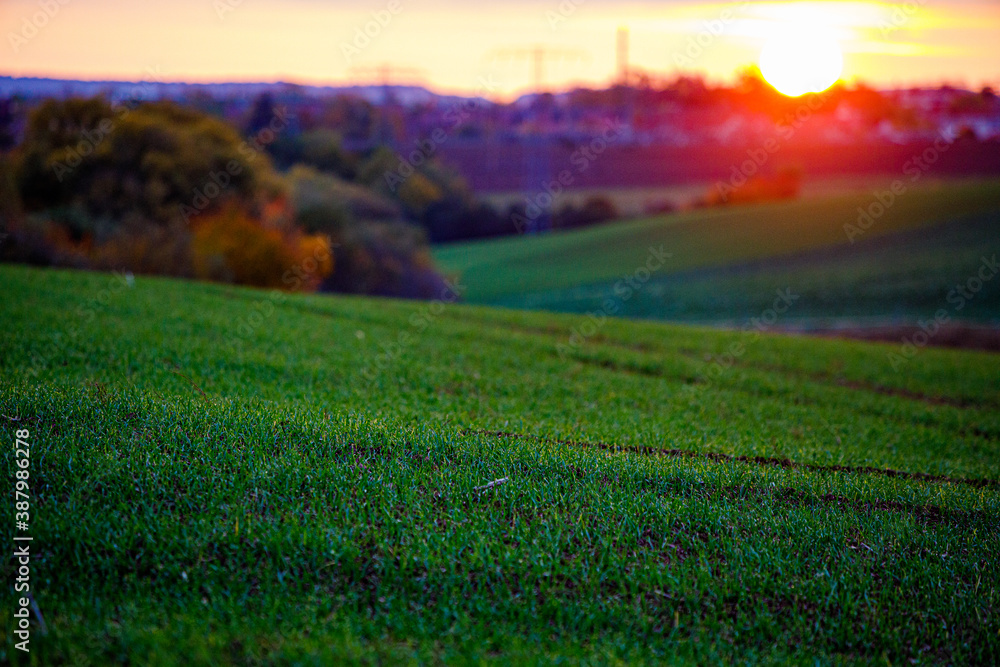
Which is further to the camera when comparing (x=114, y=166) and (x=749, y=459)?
Result: (x=114, y=166)

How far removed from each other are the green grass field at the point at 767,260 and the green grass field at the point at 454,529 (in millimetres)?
29745

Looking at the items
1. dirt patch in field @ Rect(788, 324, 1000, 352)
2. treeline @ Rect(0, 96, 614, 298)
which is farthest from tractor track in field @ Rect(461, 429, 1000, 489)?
treeline @ Rect(0, 96, 614, 298)

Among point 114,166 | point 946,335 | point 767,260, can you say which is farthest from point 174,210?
point 767,260

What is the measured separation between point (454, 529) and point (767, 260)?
4996cm

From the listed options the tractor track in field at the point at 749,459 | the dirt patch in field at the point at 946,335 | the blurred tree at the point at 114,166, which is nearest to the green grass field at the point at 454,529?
the tractor track in field at the point at 749,459

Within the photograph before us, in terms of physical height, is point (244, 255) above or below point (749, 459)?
above

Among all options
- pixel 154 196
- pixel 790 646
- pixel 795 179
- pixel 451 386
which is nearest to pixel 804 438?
pixel 451 386

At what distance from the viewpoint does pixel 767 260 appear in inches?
1987

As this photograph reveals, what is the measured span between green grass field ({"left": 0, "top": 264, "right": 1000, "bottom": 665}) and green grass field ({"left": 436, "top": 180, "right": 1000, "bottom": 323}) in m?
29.7

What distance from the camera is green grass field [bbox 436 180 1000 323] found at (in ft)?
125

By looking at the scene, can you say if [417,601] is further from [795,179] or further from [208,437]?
[795,179]

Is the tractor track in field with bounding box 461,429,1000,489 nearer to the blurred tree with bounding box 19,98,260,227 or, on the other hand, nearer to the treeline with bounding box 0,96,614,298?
the treeline with bounding box 0,96,614,298

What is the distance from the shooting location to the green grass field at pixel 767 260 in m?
38.1

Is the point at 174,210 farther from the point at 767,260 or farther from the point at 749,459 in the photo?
the point at 767,260
